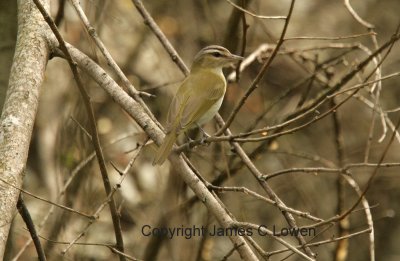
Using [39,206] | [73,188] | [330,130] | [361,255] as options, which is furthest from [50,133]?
[361,255]

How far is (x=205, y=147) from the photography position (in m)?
6.55

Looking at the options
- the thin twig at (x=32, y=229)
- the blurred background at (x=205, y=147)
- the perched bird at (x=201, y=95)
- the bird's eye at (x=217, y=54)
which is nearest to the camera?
the thin twig at (x=32, y=229)

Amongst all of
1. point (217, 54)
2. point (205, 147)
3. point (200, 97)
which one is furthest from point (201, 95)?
point (205, 147)

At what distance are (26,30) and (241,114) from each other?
5401 millimetres

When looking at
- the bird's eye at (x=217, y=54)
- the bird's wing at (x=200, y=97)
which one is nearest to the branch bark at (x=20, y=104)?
the bird's wing at (x=200, y=97)

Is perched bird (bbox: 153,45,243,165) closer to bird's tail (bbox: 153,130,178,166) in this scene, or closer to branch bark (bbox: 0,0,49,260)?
bird's tail (bbox: 153,130,178,166)

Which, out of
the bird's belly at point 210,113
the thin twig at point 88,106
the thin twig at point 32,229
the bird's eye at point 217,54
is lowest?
the thin twig at point 32,229

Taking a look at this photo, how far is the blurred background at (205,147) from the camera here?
18.5ft

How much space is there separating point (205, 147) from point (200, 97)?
6.67ft

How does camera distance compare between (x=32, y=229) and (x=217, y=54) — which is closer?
(x=32, y=229)

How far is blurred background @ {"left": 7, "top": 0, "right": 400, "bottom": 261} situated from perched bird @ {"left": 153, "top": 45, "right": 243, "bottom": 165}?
0.47m

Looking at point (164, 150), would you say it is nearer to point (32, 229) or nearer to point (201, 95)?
point (32, 229)

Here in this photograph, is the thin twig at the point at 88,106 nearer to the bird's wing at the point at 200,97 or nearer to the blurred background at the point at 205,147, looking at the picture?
the bird's wing at the point at 200,97

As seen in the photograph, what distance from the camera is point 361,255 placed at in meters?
9.22
